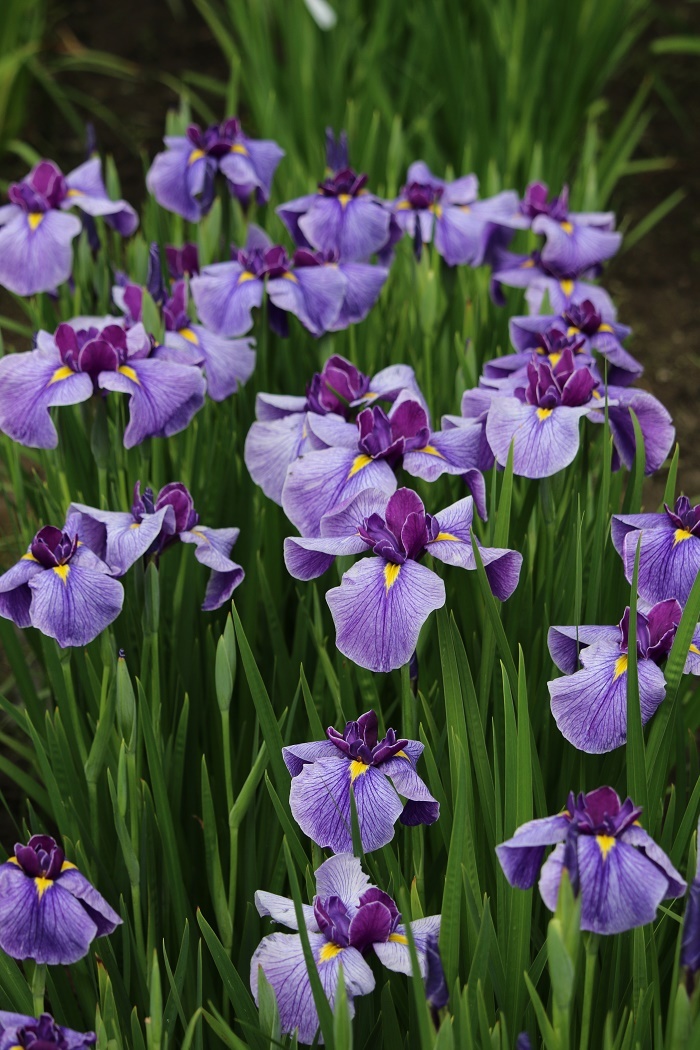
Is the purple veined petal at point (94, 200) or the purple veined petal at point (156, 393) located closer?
the purple veined petal at point (156, 393)

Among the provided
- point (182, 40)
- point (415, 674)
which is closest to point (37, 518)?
point (415, 674)

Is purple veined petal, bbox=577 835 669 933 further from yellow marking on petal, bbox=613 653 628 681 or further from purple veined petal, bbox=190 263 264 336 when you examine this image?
purple veined petal, bbox=190 263 264 336

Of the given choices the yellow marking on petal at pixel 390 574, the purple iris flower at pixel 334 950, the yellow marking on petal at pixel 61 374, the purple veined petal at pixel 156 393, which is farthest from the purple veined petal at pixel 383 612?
the yellow marking on petal at pixel 61 374

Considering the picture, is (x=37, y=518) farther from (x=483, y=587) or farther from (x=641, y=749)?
(x=641, y=749)

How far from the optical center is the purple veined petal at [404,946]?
3.30ft

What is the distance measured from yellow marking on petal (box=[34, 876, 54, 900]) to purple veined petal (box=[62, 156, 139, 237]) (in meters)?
1.37

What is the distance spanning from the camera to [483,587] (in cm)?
117

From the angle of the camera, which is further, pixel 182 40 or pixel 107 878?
pixel 182 40

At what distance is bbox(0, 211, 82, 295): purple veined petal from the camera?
6.55 ft

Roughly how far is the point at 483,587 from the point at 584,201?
5.98 ft

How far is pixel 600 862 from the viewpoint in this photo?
938 mm

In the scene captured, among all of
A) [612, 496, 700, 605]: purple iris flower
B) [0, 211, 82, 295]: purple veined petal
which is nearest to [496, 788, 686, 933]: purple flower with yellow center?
[612, 496, 700, 605]: purple iris flower

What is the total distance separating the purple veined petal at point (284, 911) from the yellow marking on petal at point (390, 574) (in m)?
0.33

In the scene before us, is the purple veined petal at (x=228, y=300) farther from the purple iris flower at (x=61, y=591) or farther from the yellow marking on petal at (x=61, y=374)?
the purple iris flower at (x=61, y=591)
